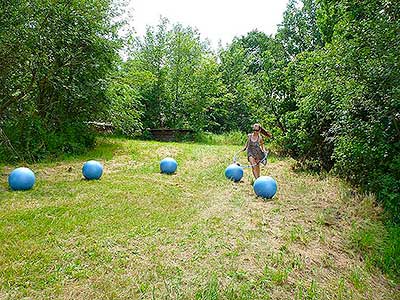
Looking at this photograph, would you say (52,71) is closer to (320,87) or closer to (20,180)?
(20,180)

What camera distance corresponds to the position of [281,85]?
14297 mm

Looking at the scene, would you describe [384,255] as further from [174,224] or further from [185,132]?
[185,132]

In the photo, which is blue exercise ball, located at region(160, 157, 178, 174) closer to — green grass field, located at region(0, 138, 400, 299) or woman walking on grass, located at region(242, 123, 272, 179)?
green grass field, located at region(0, 138, 400, 299)

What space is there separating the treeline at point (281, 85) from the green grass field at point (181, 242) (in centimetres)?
136

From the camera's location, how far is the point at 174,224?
17.9 feet

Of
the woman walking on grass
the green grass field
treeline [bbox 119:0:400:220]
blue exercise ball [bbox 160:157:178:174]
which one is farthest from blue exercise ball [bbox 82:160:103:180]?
treeline [bbox 119:0:400:220]

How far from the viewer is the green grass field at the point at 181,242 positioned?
368 centimetres

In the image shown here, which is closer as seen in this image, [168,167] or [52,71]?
[168,167]

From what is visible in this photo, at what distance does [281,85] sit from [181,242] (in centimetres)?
1087

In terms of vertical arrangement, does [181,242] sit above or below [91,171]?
above

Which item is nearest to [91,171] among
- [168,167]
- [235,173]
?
[168,167]

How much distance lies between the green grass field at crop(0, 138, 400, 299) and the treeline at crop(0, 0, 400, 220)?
136 cm

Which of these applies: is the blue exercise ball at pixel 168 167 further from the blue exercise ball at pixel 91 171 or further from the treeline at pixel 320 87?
the treeline at pixel 320 87

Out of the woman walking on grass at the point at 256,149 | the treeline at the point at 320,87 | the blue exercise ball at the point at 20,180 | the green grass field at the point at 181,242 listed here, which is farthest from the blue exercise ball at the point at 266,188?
the blue exercise ball at the point at 20,180
